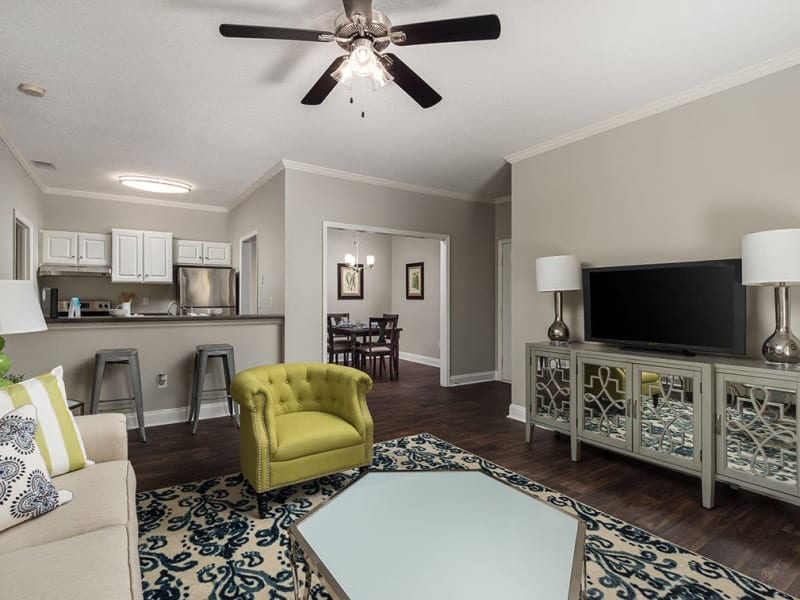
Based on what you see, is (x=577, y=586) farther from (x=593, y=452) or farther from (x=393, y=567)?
(x=593, y=452)

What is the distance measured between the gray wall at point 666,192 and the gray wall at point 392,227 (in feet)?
5.15

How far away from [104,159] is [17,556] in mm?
4430

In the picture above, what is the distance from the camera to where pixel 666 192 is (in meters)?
3.21

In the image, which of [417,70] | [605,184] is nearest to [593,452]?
[605,184]

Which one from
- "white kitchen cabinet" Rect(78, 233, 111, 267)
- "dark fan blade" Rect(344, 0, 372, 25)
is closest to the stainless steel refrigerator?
"white kitchen cabinet" Rect(78, 233, 111, 267)

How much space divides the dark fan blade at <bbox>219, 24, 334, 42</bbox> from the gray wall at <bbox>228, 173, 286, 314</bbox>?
111 inches

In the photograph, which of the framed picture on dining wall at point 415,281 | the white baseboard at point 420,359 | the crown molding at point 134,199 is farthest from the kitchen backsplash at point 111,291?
the white baseboard at point 420,359

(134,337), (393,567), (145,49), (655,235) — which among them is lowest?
(393,567)

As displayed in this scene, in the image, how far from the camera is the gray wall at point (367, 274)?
342 inches

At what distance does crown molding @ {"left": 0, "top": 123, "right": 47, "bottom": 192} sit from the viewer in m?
3.77

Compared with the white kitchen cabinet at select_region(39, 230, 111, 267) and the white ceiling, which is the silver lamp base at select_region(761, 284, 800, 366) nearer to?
the white ceiling

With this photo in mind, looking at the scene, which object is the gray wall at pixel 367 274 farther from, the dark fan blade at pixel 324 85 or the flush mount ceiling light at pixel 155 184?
the dark fan blade at pixel 324 85

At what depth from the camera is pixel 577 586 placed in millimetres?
1301

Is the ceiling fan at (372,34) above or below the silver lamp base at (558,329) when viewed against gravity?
above
